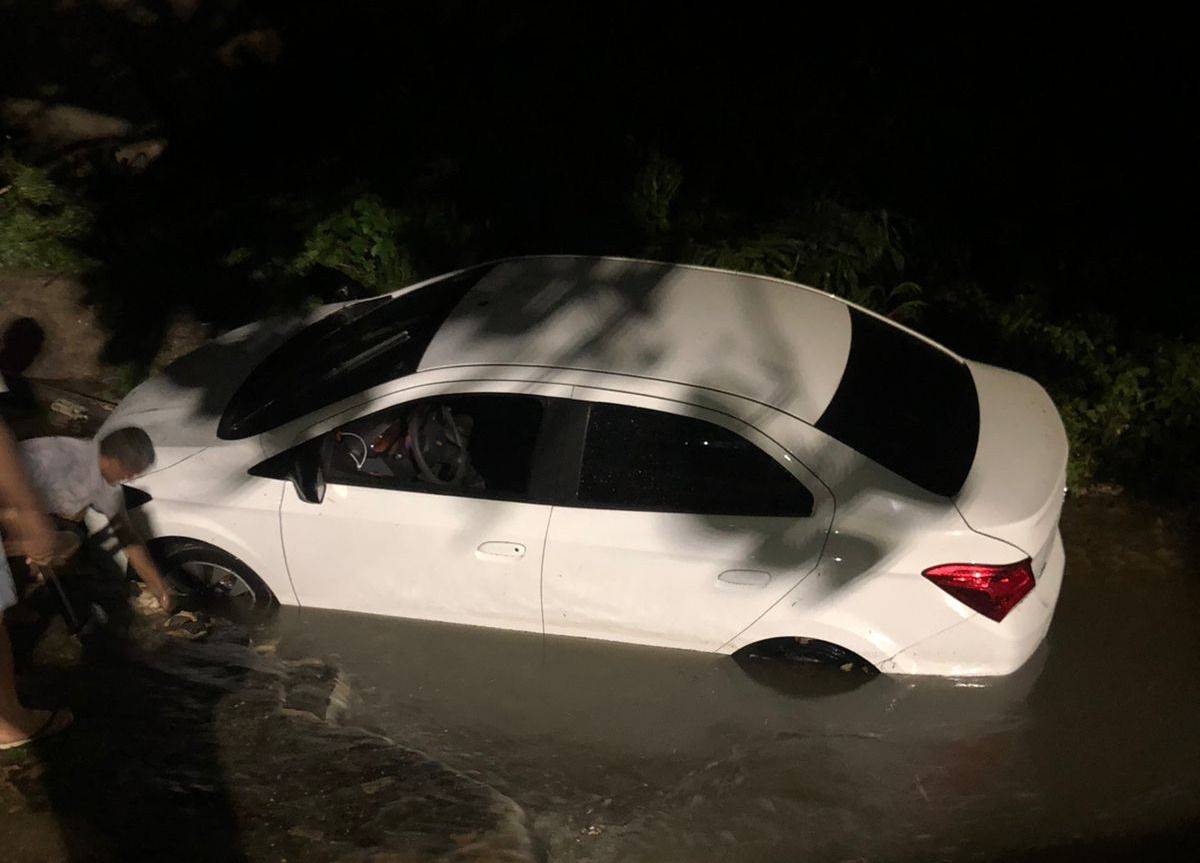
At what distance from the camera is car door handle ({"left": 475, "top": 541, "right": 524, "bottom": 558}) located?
4597 mm

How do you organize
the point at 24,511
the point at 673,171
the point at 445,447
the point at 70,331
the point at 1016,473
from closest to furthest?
the point at 24,511 < the point at 1016,473 < the point at 445,447 < the point at 70,331 < the point at 673,171

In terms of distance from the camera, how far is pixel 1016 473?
4.45 meters

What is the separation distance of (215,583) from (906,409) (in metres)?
3.22

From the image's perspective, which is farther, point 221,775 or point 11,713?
point 221,775

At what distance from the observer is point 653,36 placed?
10375 millimetres

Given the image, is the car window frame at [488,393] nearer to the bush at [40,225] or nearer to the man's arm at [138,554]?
the man's arm at [138,554]

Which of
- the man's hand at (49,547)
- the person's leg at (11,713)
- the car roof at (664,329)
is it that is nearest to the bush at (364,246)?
the car roof at (664,329)

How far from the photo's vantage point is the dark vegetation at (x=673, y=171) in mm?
7184

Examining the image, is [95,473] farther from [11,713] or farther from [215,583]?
[11,713]

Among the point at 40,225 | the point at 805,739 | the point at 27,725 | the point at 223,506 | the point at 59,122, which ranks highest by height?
the point at 59,122

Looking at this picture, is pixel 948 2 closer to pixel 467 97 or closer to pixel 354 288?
pixel 467 97

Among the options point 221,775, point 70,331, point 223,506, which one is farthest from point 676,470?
point 70,331

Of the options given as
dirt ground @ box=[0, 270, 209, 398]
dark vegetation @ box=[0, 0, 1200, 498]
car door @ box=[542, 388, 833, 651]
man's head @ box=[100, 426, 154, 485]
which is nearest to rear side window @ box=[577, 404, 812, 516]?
car door @ box=[542, 388, 833, 651]

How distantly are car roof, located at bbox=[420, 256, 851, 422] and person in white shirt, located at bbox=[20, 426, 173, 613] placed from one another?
137cm
